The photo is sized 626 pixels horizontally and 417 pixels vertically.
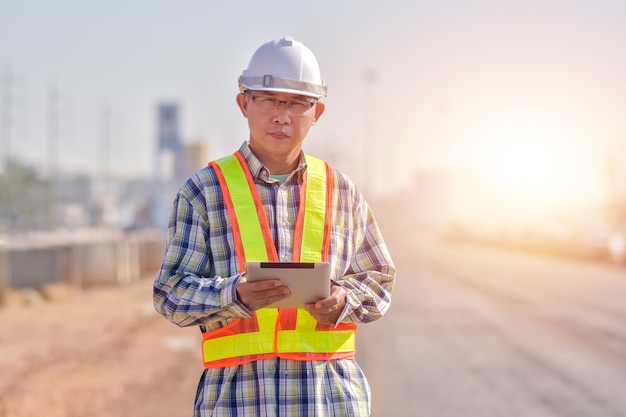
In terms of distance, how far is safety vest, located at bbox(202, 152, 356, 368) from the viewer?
10.7ft

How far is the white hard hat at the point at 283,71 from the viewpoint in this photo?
11.0 feet

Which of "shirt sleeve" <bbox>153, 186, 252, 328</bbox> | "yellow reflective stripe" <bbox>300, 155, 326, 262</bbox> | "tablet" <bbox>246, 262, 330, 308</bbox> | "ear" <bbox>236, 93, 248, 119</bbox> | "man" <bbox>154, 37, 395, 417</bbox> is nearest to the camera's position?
"tablet" <bbox>246, 262, 330, 308</bbox>

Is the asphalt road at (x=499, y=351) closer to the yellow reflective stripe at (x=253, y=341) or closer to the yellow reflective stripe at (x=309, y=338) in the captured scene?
the yellow reflective stripe at (x=309, y=338)

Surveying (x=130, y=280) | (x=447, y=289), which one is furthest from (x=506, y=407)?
(x=130, y=280)

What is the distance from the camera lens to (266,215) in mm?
3340

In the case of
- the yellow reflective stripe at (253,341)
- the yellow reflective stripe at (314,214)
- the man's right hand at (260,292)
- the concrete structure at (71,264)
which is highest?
the yellow reflective stripe at (314,214)

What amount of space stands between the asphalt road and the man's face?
5.82 m

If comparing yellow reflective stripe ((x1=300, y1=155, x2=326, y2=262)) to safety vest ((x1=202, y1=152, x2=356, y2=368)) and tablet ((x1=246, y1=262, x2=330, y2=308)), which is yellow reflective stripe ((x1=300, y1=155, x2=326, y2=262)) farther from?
tablet ((x1=246, y1=262, x2=330, y2=308))

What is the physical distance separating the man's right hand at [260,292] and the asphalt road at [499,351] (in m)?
6.04

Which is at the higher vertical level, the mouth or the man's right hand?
the mouth

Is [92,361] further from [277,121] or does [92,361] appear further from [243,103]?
[277,121]

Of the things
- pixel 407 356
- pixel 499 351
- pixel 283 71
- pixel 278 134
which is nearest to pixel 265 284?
pixel 278 134

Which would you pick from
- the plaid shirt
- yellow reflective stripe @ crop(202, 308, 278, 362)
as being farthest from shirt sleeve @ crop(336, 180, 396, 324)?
yellow reflective stripe @ crop(202, 308, 278, 362)

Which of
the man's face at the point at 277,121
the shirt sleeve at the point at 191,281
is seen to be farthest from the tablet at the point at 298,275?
the man's face at the point at 277,121
